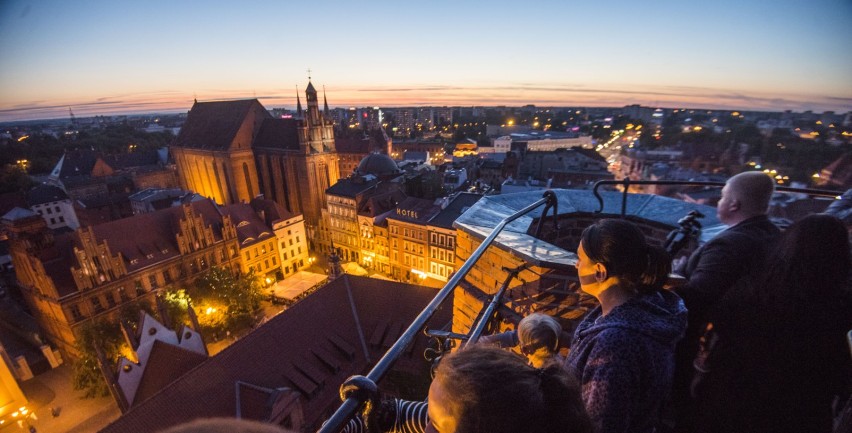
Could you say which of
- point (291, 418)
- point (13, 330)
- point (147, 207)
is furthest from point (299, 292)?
point (147, 207)

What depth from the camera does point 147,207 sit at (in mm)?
34750

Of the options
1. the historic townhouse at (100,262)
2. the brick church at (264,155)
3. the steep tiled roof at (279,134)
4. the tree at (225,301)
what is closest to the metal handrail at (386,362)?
the tree at (225,301)

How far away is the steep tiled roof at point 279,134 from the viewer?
34.1 m

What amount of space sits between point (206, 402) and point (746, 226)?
12.0m

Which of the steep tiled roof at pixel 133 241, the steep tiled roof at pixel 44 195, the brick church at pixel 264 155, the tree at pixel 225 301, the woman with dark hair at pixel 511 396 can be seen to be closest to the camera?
the woman with dark hair at pixel 511 396

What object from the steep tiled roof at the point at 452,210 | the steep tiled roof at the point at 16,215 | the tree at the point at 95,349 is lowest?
the tree at the point at 95,349

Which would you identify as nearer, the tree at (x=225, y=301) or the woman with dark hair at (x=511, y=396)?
the woman with dark hair at (x=511, y=396)

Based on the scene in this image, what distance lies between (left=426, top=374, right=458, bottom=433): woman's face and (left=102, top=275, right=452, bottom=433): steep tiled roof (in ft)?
35.0

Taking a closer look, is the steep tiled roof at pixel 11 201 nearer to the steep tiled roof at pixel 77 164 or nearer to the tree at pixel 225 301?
the steep tiled roof at pixel 77 164

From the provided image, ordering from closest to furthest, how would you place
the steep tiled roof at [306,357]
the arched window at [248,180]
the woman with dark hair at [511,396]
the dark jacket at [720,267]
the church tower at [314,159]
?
the woman with dark hair at [511,396] < the dark jacket at [720,267] < the steep tiled roof at [306,357] < the church tower at [314,159] < the arched window at [248,180]

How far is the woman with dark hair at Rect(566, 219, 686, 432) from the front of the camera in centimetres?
142

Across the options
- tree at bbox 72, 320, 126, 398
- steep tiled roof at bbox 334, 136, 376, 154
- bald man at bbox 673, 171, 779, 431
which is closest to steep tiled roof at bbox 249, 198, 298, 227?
tree at bbox 72, 320, 126, 398

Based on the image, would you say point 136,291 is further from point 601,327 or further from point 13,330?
point 601,327

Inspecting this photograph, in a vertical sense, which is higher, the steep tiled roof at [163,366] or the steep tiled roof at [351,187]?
the steep tiled roof at [351,187]
